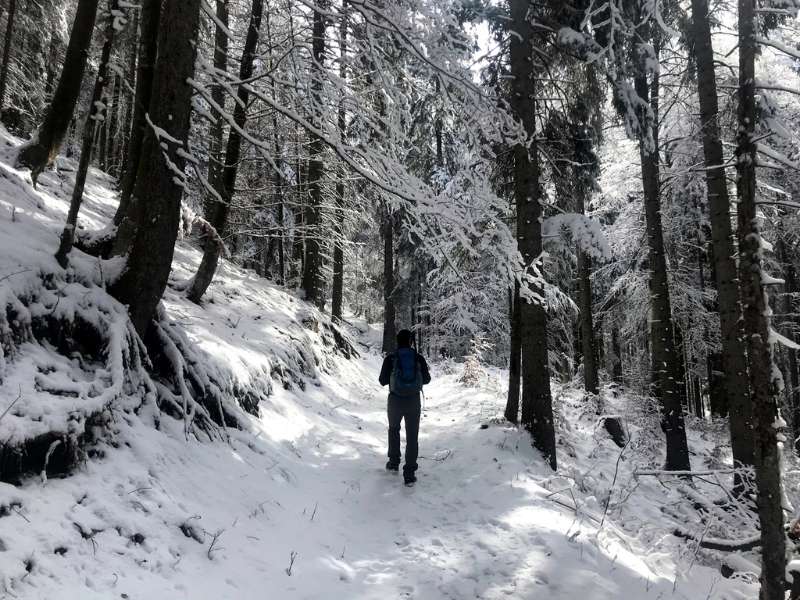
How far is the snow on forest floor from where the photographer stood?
3.33 m

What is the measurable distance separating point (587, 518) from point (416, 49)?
564 centimetres

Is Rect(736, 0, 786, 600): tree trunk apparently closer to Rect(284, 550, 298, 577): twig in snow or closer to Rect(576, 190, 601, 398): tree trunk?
Rect(284, 550, 298, 577): twig in snow

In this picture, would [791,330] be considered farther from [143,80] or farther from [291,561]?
[143,80]

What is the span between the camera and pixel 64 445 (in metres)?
3.64

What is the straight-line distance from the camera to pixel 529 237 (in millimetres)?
7965

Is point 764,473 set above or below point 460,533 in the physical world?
above

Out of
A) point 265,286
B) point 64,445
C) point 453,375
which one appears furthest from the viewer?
point 453,375

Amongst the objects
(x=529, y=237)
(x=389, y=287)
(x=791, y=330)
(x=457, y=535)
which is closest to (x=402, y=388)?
(x=457, y=535)

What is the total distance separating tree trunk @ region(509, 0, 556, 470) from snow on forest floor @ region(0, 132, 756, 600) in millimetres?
464

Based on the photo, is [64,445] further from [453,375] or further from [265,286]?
[453,375]

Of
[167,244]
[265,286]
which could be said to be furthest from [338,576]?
[265,286]

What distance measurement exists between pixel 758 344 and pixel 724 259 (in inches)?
167

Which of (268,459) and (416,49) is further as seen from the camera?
(268,459)

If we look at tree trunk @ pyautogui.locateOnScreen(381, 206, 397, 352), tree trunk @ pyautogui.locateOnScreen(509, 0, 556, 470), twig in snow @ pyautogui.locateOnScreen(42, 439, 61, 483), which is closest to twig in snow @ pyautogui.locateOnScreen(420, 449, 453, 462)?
tree trunk @ pyautogui.locateOnScreen(509, 0, 556, 470)
